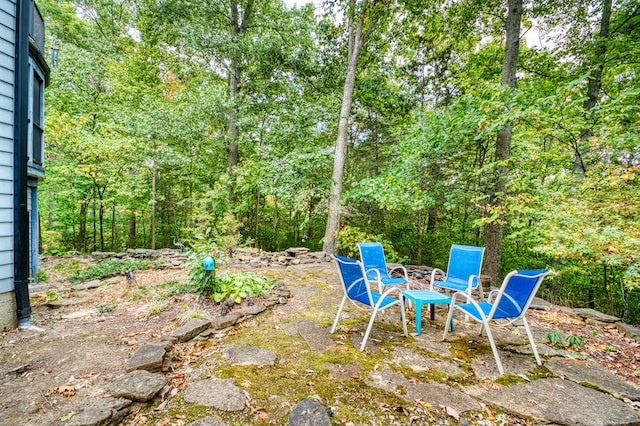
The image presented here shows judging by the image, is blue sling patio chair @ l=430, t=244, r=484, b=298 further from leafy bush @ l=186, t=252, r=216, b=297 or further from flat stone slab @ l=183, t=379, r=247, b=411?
leafy bush @ l=186, t=252, r=216, b=297

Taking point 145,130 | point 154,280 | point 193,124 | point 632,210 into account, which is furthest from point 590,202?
point 145,130

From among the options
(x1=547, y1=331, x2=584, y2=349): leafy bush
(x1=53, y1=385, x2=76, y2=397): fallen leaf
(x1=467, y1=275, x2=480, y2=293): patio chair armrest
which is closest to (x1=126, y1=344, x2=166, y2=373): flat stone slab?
(x1=53, y1=385, x2=76, y2=397): fallen leaf

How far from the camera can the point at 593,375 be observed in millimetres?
2102

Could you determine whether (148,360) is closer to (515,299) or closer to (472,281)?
(515,299)

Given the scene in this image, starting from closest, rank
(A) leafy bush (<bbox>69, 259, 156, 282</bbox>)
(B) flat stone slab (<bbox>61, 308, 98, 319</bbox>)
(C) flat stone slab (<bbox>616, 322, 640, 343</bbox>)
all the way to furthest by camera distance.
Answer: (C) flat stone slab (<bbox>616, 322, 640, 343</bbox>) → (B) flat stone slab (<bbox>61, 308, 98, 319</bbox>) → (A) leafy bush (<bbox>69, 259, 156, 282</bbox>)

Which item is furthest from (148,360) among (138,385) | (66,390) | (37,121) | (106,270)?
(106,270)

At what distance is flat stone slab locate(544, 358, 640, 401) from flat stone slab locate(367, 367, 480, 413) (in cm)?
108

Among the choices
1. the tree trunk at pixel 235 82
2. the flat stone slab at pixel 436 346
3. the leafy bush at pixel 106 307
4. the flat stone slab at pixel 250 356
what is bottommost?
the leafy bush at pixel 106 307

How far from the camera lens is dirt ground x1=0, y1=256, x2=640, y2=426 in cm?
→ 166

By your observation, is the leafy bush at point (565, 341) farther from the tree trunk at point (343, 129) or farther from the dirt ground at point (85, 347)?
the tree trunk at point (343, 129)

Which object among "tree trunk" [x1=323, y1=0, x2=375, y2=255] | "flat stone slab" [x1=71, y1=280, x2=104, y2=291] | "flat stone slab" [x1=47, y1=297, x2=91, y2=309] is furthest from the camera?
"tree trunk" [x1=323, y1=0, x2=375, y2=255]

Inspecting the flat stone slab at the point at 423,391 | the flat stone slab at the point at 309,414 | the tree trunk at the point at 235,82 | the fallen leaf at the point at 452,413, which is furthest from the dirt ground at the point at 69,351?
the tree trunk at the point at 235,82

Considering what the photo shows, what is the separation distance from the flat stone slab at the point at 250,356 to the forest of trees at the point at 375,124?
7.00ft

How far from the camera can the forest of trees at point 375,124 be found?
146 inches
